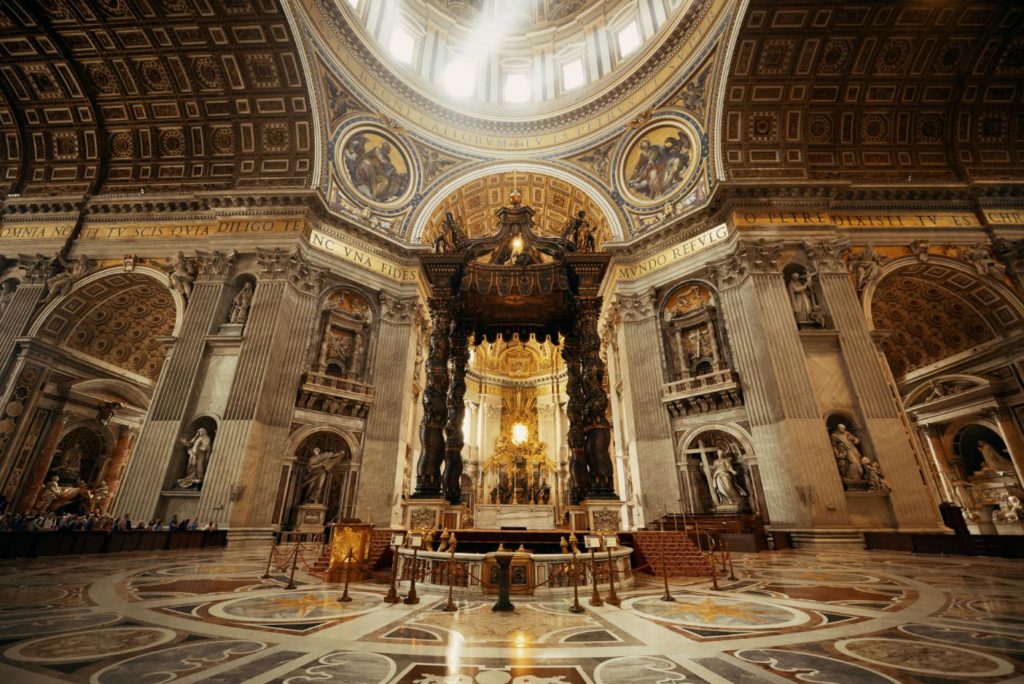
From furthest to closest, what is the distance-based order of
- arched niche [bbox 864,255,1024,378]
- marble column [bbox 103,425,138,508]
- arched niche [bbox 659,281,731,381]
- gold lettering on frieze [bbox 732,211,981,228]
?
marble column [bbox 103,425,138,508] → arched niche [bbox 659,281,731,381] → gold lettering on frieze [bbox 732,211,981,228] → arched niche [bbox 864,255,1024,378]

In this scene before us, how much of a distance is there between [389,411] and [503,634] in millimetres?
11546

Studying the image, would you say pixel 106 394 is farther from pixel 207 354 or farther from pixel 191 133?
pixel 191 133

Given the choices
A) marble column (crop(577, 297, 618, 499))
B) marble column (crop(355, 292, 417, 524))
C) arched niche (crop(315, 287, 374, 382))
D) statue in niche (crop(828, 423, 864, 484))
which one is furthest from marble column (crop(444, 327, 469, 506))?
statue in niche (crop(828, 423, 864, 484))

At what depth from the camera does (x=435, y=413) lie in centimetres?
815

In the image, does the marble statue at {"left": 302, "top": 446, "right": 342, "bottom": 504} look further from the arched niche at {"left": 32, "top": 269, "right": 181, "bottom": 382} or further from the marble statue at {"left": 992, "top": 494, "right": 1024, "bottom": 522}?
the marble statue at {"left": 992, "top": 494, "right": 1024, "bottom": 522}

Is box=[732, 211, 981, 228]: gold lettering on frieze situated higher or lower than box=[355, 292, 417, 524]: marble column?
higher

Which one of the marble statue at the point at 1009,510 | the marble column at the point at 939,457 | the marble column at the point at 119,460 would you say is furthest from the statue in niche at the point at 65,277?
the marble statue at the point at 1009,510

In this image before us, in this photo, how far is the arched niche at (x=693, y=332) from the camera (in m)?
13.2

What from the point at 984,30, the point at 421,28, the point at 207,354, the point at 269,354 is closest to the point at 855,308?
the point at 984,30

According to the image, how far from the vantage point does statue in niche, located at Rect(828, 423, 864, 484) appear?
10164 millimetres

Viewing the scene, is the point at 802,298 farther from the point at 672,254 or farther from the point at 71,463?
the point at 71,463

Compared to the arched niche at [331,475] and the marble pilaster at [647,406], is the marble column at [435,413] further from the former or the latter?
the marble pilaster at [647,406]

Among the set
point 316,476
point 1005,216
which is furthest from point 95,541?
point 1005,216

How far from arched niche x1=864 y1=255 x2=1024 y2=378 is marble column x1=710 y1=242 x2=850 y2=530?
2.97 m
